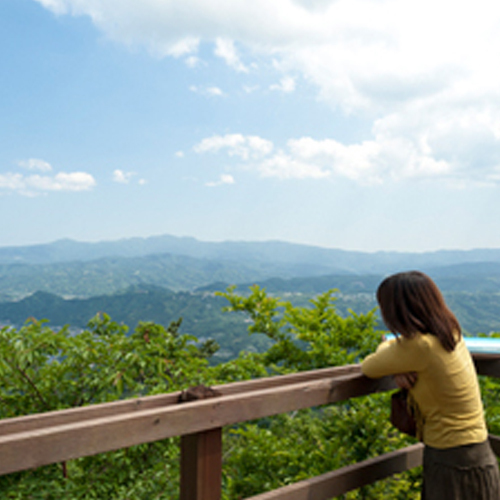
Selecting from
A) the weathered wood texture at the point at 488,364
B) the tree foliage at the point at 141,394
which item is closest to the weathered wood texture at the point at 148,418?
the weathered wood texture at the point at 488,364

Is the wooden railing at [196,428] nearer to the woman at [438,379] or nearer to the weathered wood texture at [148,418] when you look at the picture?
the weathered wood texture at [148,418]

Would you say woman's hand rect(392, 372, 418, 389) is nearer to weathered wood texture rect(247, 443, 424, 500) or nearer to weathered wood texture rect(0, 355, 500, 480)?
weathered wood texture rect(0, 355, 500, 480)

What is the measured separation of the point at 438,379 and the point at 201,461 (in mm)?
955

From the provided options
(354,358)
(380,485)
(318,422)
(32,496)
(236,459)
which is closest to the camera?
(32,496)

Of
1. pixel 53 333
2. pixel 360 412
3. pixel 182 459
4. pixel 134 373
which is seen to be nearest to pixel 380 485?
pixel 360 412

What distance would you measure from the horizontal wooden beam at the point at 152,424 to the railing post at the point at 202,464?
73mm

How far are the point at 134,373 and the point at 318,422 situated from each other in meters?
2.55

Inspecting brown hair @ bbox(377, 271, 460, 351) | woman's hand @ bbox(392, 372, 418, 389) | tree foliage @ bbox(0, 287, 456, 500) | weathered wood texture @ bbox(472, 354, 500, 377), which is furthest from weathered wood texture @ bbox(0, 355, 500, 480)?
tree foliage @ bbox(0, 287, 456, 500)

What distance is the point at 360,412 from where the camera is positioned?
3.91 meters

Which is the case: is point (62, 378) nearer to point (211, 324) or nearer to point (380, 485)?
point (380, 485)

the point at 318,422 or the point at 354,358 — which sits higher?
the point at 354,358

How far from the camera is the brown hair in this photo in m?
1.84

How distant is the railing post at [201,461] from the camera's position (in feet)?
5.38

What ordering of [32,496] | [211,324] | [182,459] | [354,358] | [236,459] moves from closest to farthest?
[182,459], [32,496], [236,459], [354,358], [211,324]
